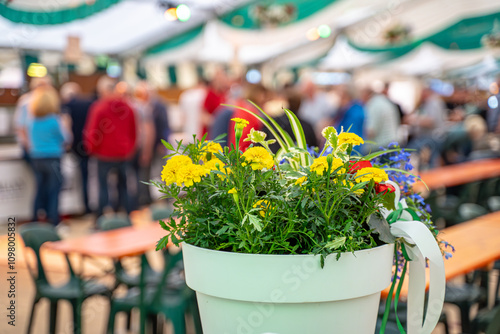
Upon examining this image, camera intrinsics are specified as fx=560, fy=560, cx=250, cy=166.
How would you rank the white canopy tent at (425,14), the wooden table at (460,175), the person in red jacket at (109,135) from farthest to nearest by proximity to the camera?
the white canopy tent at (425,14) → the person in red jacket at (109,135) → the wooden table at (460,175)

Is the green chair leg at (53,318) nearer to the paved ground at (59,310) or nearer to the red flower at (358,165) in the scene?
the paved ground at (59,310)

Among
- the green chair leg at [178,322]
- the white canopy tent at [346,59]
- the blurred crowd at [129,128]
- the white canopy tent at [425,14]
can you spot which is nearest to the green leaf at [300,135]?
the green chair leg at [178,322]

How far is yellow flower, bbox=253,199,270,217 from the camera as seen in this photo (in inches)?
32.9

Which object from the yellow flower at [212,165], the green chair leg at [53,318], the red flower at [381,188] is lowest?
the green chair leg at [53,318]

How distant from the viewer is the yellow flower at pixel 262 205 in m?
0.83

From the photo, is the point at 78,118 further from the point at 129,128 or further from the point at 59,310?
the point at 59,310

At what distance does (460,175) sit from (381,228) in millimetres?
4791

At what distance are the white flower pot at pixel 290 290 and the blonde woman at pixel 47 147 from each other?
4768mm

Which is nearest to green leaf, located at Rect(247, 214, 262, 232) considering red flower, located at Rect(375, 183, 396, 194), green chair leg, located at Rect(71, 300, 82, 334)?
red flower, located at Rect(375, 183, 396, 194)

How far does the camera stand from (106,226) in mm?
3363

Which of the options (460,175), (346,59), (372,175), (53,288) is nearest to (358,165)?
(372,175)

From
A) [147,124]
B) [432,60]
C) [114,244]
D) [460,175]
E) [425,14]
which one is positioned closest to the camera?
[114,244]

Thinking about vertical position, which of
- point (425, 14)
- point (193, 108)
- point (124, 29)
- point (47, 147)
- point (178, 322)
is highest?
point (425, 14)

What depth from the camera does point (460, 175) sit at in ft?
17.4
